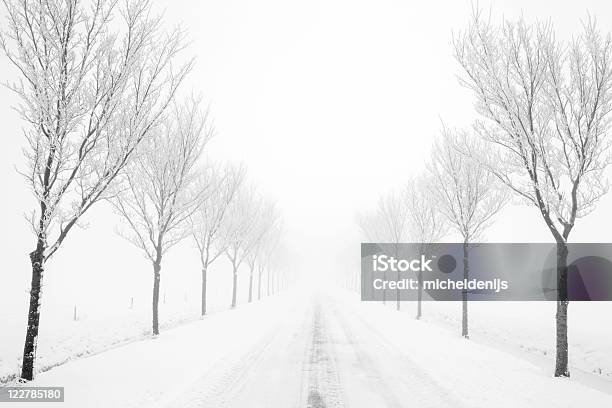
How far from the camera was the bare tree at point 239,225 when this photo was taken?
25.5 meters

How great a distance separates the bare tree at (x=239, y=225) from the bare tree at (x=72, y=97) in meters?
15.8

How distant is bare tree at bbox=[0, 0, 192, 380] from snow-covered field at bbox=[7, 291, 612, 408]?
2.05 meters

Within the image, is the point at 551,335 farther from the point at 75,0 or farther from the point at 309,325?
the point at 75,0

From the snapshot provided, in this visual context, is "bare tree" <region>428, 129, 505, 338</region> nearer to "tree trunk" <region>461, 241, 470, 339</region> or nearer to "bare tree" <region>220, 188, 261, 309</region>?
"tree trunk" <region>461, 241, 470, 339</region>

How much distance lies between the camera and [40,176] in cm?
778

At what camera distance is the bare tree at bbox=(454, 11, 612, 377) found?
29.4 ft

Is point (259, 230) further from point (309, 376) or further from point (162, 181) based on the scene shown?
point (309, 376)

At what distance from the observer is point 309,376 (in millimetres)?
8672

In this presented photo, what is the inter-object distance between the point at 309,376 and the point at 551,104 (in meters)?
8.82

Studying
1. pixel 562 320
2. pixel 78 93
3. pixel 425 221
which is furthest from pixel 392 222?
pixel 78 93

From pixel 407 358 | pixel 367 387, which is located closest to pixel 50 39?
pixel 367 387

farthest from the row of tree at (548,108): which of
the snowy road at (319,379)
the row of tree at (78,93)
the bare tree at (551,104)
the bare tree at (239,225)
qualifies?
the bare tree at (239,225)

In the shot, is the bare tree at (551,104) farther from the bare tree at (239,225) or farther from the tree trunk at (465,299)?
the bare tree at (239,225)

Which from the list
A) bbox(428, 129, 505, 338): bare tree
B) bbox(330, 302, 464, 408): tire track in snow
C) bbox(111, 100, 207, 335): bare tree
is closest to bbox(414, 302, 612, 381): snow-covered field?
bbox(428, 129, 505, 338): bare tree
